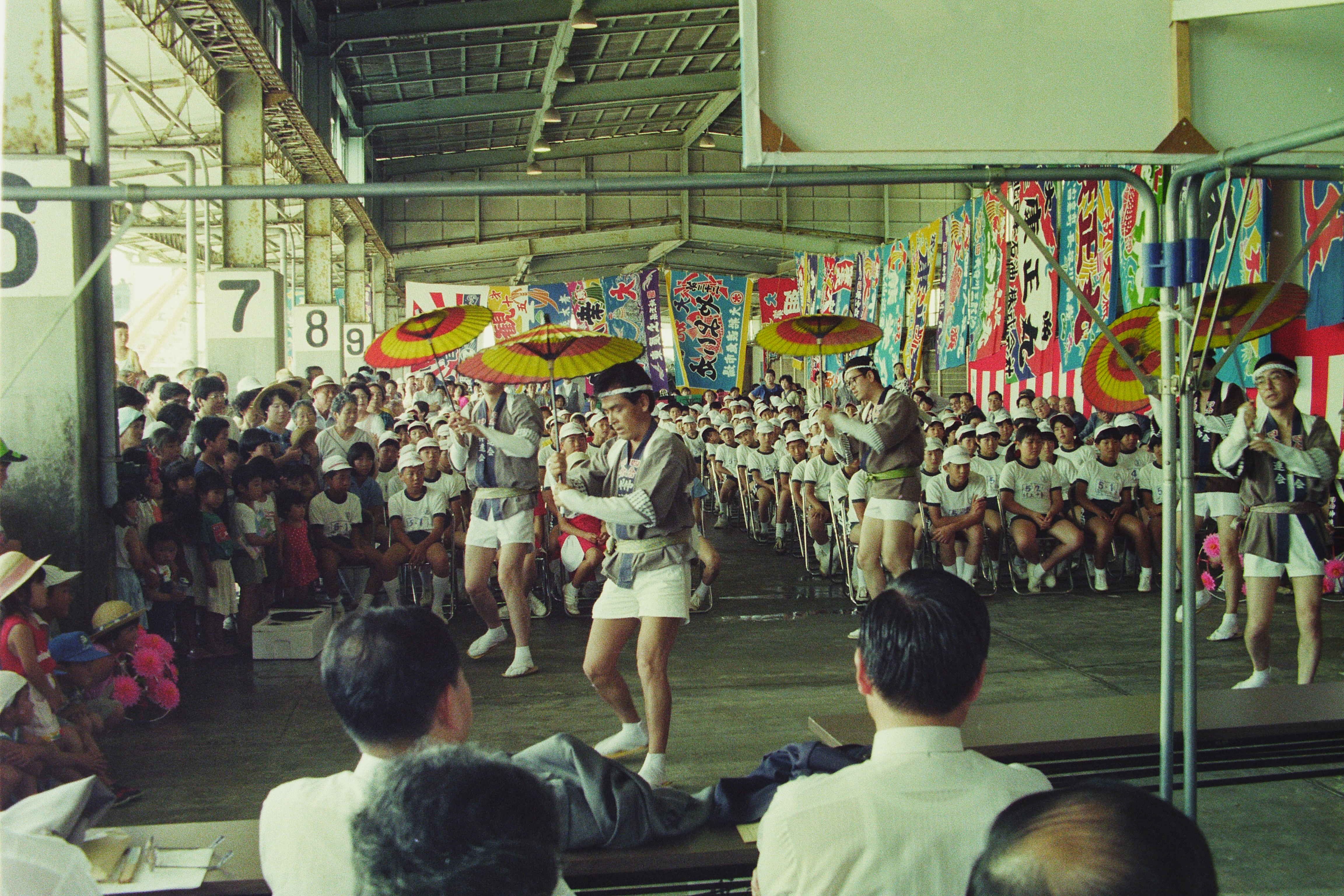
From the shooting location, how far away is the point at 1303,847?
11.9ft

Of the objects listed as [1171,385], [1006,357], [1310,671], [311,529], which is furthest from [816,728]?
[1006,357]

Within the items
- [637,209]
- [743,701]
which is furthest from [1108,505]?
[637,209]

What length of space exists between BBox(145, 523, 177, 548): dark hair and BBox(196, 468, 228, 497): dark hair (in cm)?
Result: 41

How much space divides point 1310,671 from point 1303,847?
64.1 inches

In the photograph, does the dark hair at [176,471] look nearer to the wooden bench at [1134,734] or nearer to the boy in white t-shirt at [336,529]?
the boy in white t-shirt at [336,529]

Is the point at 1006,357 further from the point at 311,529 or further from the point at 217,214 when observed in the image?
the point at 217,214

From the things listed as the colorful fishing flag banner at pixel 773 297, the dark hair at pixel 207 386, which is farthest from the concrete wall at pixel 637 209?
the dark hair at pixel 207 386

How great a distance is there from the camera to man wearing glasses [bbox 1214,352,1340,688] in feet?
15.9

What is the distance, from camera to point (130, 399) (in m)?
7.05

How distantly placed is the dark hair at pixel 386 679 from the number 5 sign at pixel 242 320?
363 inches

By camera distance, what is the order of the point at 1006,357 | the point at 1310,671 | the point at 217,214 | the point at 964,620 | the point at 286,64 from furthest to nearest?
the point at 217,214
the point at 1006,357
the point at 286,64
the point at 1310,671
the point at 964,620

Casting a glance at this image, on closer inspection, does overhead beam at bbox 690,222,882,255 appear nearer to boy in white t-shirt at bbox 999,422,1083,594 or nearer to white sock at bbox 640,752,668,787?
boy in white t-shirt at bbox 999,422,1083,594

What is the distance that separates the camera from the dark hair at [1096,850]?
1.05 meters

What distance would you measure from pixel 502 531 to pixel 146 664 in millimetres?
1963
